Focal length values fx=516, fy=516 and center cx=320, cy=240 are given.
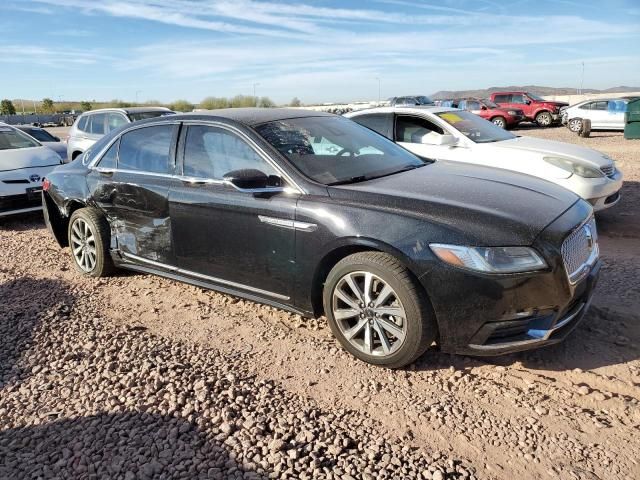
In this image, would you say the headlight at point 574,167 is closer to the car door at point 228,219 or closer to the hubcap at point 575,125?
the car door at point 228,219

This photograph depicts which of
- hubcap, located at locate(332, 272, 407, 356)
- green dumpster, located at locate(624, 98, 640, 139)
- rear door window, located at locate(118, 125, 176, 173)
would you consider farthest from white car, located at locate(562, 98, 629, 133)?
hubcap, located at locate(332, 272, 407, 356)

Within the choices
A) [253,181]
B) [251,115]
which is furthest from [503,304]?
[251,115]

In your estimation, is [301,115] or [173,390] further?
[301,115]

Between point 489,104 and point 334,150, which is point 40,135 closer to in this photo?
point 334,150

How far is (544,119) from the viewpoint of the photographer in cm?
2656

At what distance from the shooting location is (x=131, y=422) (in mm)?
2842

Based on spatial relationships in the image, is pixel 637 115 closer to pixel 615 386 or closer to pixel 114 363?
pixel 615 386

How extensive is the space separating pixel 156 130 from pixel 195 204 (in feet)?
3.18

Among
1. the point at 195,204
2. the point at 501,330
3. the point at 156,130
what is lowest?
the point at 501,330

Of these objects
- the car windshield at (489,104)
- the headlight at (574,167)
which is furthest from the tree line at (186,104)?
the headlight at (574,167)

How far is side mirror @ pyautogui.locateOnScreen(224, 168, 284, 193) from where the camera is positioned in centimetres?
357

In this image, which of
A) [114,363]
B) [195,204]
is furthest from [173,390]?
[195,204]

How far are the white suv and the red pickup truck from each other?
20603mm

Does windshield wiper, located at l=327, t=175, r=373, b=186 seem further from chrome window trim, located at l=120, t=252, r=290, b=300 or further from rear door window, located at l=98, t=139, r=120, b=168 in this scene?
rear door window, located at l=98, t=139, r=120, b=168
